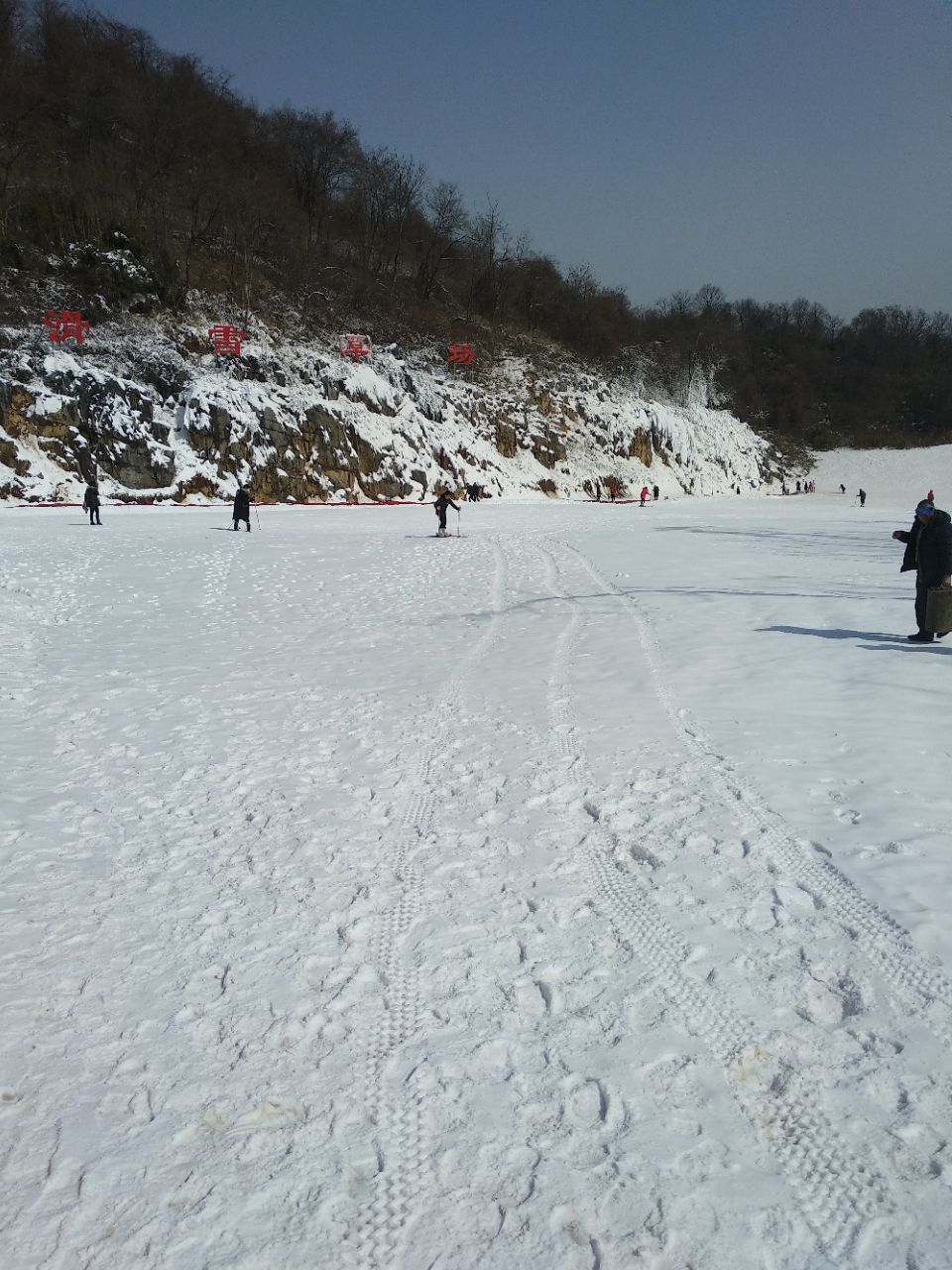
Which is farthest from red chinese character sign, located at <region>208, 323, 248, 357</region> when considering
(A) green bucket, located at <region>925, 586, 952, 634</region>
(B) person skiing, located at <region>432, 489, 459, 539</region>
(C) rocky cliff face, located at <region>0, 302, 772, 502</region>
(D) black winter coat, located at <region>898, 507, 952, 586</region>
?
(A) green bucket, located at <region>925, 586, 952, 634</region>

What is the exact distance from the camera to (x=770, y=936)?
3.53 meters

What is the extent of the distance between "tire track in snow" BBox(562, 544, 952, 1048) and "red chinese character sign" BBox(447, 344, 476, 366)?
4850 centimetres

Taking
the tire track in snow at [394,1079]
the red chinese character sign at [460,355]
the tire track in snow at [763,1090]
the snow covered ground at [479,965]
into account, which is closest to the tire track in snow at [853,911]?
the snow covered ground at [479,965]

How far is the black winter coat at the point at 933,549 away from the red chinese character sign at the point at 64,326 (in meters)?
35.8

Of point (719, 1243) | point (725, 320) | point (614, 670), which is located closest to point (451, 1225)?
point (719, 1243)

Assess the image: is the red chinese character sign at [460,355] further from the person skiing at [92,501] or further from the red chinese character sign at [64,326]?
the person skiing at [92,501]

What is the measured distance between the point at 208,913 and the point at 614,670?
207 inches

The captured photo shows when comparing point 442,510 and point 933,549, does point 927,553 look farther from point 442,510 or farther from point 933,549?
point 442,510

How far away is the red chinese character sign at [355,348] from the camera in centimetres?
4316

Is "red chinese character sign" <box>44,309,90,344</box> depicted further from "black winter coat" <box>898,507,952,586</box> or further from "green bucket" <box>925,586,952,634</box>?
"green bucket" <box>925,586,952,634</box>

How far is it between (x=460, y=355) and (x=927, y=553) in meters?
45.7

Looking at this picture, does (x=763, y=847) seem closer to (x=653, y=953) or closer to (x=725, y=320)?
(x=653, y=953)

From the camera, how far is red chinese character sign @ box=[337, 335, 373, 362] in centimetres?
4316

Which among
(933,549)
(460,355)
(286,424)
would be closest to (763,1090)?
(933,549)
